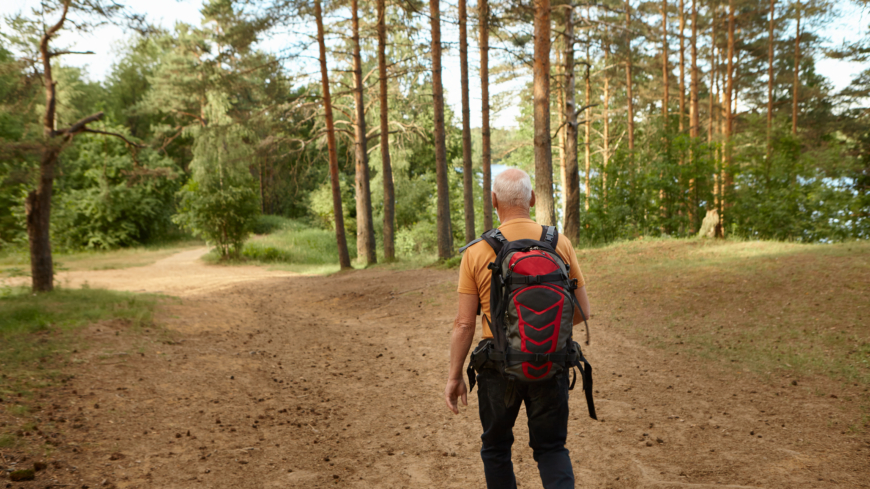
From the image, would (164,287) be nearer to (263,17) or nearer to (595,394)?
(263,17)

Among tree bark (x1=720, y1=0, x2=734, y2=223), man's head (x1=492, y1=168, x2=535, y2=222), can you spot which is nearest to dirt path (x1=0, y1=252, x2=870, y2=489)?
man's head (x1=492, y1=168, x2=535, y2=222)

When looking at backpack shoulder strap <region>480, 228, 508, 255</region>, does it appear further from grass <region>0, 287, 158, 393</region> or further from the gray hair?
grass <region>0, 287, 158, 393</region>

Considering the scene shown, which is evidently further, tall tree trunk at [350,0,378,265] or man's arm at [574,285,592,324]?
tall tree trunk at [350,0,378,265]

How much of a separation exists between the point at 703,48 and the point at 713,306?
2025 cm

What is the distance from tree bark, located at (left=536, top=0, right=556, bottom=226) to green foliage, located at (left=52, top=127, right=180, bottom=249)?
21.6 meters

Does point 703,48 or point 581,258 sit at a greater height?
point 703,48

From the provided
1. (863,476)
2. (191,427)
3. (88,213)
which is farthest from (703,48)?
(88,213)

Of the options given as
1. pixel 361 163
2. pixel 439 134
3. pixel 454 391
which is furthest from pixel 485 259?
pixel 361 163

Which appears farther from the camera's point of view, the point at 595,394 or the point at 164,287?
the point at 164,287

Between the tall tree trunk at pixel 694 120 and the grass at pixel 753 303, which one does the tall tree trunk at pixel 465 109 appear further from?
the tall tree trunk at pixel 694 120

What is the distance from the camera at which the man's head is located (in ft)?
8.68

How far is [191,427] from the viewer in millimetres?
4812

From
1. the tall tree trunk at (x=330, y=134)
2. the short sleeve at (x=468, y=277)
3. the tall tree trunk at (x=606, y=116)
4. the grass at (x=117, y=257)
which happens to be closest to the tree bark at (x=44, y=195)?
the tall tree trunk at (x=330, y=134)

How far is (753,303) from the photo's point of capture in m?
8.47
